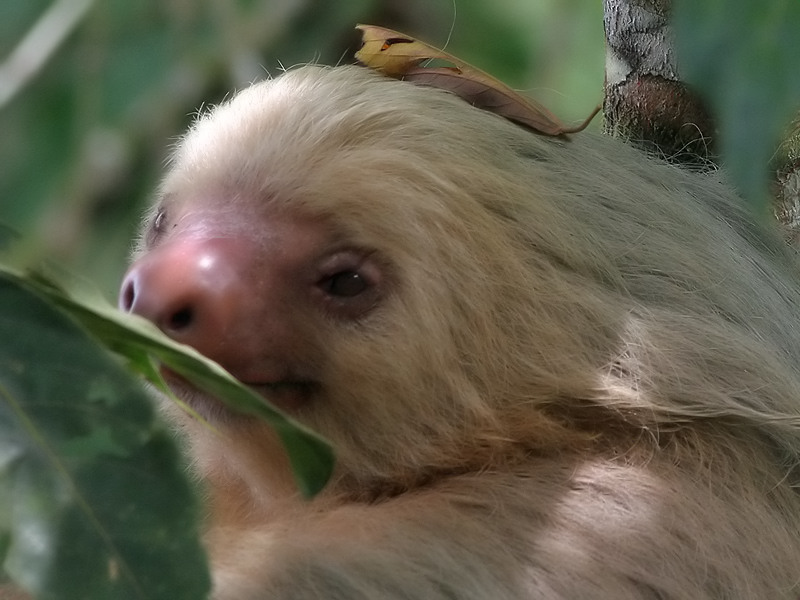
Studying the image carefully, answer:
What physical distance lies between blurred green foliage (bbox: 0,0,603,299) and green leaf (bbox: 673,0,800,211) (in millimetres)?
1461

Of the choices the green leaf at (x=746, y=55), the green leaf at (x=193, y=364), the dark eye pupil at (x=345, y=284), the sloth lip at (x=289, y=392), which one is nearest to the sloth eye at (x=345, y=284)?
the dark eye pupil at (x=345, y=284)

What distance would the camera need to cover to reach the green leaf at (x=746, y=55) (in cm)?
95

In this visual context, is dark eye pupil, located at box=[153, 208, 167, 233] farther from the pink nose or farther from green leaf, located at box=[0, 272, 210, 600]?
green leaf, located at box=[0, 272, 210, 600]

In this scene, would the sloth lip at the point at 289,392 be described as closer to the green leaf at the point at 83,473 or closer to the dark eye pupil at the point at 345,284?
the dark eye pupil at the point at 345,284

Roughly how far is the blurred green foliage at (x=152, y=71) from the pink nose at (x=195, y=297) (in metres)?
0.22

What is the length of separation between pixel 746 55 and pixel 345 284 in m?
1.34

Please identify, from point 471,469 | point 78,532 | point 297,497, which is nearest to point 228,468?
point 297,497

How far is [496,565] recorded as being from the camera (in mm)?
1916

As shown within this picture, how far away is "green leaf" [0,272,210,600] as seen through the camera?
3.37ft

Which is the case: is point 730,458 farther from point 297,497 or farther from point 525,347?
point 297,497

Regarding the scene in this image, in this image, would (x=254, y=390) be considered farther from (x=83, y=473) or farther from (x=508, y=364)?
(x=83, y=473)

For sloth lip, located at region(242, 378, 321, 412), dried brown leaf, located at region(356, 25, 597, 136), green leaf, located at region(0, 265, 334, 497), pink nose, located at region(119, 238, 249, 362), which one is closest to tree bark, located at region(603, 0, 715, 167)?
dried brown leaf, located at region(356, 25, 597, 136)

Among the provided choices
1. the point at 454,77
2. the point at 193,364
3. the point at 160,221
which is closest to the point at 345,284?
the point at 160,221

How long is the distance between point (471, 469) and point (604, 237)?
66 cm
